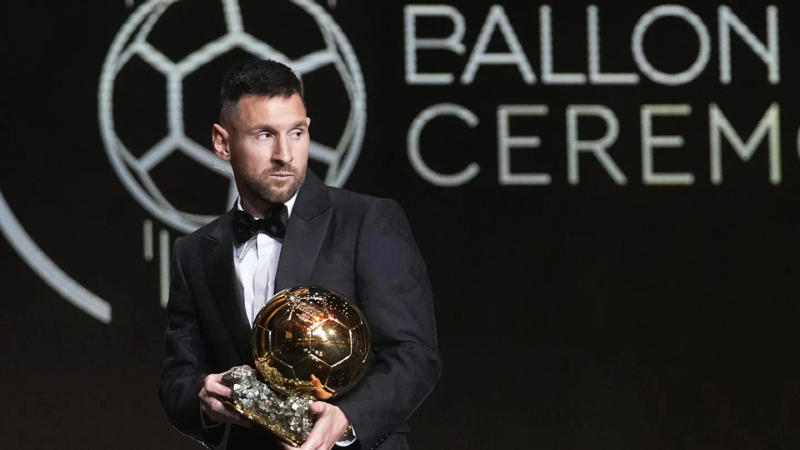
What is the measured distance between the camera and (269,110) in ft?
6.69

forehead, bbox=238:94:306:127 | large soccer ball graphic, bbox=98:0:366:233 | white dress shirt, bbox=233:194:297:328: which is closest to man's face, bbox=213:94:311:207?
forehead, bbox=238:94:306:127

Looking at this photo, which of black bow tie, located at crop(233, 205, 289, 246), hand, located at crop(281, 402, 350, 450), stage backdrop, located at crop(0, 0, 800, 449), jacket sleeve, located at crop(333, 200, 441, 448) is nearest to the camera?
hand, located at crop(281, 402, 350, 450)

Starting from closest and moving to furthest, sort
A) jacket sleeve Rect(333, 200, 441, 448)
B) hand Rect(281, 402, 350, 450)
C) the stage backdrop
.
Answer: hand Rect(281, 402, 350, 450), jacket sleeve Rect(333, 200, 441, 448), the stage backdrop

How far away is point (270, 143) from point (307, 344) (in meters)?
0.33

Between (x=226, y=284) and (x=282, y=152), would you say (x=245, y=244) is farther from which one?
(x=282, y=152)

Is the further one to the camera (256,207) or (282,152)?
(256,207)

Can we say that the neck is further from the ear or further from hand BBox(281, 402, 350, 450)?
hand BBox(281, 402, 350, 450)

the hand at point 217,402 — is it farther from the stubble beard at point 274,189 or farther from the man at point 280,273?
the stubble beard at point 274,189

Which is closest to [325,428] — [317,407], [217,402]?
[317,407]

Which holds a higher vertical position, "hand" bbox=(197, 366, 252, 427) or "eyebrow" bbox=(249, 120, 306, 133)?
"eyebrow" bbox=(249, 120, 306, 133)

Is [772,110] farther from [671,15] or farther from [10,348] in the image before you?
[10,348]

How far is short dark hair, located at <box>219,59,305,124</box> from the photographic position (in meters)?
2.05

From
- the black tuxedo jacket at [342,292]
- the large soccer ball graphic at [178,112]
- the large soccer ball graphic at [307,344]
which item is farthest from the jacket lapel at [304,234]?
the large soccer ball graphic at [178,112]

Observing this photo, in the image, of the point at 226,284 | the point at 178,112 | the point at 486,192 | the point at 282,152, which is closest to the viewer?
the point at 282,152
